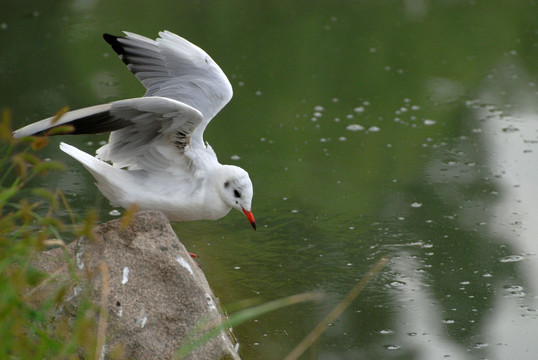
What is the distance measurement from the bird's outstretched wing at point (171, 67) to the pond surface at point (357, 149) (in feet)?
3.16

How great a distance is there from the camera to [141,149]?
12.7 feet

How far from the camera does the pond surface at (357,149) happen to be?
13.5 ft

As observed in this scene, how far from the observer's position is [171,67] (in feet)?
14.7

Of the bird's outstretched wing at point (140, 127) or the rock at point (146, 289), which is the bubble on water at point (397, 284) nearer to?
the rock at point (146, 289)

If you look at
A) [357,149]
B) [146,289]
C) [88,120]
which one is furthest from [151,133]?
[357,149]

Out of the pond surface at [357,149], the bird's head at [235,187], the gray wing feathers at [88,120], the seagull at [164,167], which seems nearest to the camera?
the gray wing feathers at [88,120]

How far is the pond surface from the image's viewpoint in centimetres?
412

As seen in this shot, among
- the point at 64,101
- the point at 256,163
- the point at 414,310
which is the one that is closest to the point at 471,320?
the point at 414,310

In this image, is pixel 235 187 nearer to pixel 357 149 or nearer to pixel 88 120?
pixel 88 120

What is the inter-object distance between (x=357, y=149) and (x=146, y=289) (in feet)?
9.97

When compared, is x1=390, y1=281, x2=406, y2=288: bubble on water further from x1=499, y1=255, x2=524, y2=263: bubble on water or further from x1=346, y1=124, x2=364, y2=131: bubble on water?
x1=346, y1=124, x2=364, y2=131: bubble on water

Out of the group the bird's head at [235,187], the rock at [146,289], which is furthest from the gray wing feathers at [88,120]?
the bird's head at [235,187]

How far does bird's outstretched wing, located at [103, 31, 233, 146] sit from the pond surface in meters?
0.96

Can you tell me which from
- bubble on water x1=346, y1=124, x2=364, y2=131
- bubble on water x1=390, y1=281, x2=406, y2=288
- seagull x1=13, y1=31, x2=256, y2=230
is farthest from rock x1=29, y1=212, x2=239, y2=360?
bubble on water x1=346, y1=124, x2=364, y2=131
